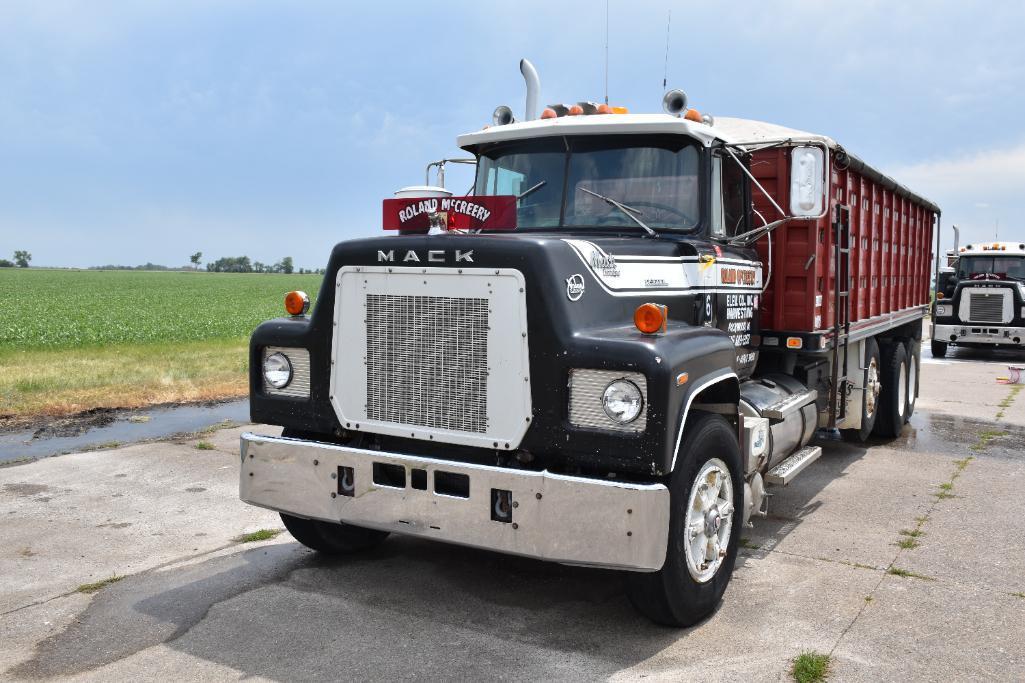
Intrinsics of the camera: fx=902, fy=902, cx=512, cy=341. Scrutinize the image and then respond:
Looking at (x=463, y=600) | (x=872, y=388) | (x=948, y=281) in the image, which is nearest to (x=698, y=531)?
(x=463, y=600)

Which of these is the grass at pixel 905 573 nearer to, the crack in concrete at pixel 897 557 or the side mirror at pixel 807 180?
the crack in concrete at pixel 897 557

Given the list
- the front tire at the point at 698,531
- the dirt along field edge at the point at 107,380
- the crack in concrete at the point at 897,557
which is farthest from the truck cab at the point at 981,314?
the front tire at the point at 698,531

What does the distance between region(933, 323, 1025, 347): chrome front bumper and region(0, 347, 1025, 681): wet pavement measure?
43.0 ft

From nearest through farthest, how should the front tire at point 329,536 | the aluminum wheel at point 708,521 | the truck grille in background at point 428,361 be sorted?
the truck grille in background at point 428,361 → the aluminum wheel at point 708,521 → the front tire at point 329,536

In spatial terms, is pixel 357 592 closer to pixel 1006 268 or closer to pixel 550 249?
pixel 550 249

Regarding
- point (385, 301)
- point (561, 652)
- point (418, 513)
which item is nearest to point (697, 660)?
point (561, 652)

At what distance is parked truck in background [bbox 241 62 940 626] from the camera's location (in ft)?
13.1

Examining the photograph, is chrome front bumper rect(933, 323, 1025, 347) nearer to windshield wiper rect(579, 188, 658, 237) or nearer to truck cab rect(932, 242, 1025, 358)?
truck cab rect(932, 242, 1025, 358)

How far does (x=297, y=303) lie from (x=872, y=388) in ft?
21.1

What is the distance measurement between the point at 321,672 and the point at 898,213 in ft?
27.1

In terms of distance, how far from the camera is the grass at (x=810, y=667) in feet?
12.6

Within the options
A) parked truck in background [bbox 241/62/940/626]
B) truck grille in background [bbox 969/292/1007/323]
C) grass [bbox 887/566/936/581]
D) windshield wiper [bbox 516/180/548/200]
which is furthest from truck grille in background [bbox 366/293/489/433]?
truck grille in background [bbox 969/292/1007/323]

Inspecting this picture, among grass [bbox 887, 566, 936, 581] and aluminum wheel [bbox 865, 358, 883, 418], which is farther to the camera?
aluminum wheel [bbox 865, 358, 883, 418]

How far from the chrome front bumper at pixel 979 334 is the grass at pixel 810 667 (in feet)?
55.8
